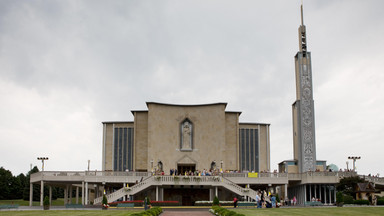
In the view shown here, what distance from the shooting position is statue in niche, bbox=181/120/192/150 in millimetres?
67750

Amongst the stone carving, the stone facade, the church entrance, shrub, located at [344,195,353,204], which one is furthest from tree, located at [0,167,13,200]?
shrub, located at [344,195,353,204]

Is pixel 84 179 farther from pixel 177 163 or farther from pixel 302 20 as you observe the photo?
pixel 302 20

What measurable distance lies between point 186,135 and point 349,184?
23.5 metres

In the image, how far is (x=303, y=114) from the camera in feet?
214

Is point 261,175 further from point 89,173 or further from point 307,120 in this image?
point 89,173

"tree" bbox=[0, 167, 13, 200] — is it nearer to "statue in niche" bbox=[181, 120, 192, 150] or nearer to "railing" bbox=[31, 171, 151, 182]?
"railing" bbox=[31, 171, 151, 182]

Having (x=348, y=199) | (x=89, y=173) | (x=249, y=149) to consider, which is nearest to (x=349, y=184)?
(x=348, y=199)

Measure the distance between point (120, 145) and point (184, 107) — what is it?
36.5ft

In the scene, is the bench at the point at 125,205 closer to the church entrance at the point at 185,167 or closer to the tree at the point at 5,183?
the church entrance at the point at 185,167

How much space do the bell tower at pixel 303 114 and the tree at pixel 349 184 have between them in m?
8.51

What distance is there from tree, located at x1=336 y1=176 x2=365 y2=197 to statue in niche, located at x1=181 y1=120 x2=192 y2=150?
2168 cm

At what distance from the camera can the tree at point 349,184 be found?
54.3 m

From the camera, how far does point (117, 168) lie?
229ft

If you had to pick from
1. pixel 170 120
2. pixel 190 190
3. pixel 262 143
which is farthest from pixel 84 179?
pixel 262 143
